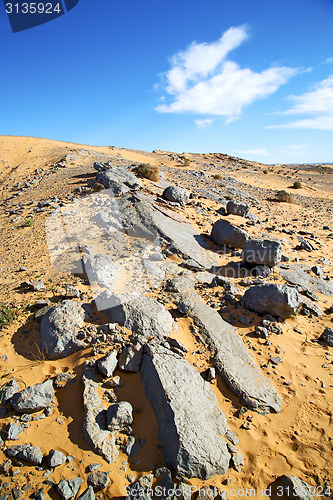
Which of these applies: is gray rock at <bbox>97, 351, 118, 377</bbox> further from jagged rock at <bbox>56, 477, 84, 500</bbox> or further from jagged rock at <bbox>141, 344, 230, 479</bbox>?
jagged rock at <bbox>56, 477, 84, 500</bbox>

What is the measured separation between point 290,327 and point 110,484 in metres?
4.77

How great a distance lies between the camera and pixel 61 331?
4645 mm

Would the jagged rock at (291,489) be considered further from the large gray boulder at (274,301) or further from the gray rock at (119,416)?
the large gray boulder at (274,301)

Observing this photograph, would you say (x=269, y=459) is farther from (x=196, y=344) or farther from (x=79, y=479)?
(x=79, y=479)

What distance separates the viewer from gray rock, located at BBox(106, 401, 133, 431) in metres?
3.62

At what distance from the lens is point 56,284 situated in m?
6.12

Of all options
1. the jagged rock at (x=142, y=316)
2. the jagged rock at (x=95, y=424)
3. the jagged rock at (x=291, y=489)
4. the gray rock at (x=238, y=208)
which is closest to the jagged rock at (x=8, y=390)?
the jagged rock at (x=95, y=424)

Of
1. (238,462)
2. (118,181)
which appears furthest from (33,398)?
(118,181)

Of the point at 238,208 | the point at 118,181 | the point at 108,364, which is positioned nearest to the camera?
the point at 108,364

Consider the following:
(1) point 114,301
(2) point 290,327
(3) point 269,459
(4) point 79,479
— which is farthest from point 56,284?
(2) point 290,327

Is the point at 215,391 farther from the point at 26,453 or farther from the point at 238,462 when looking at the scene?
the point at 26,453

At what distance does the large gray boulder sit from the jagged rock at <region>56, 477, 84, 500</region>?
15.2ft

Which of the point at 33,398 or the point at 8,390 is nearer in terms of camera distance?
the point at 33,398

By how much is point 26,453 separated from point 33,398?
0.68 metres
